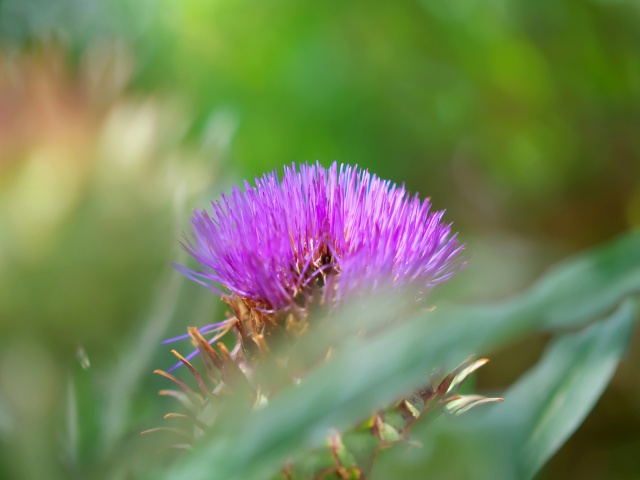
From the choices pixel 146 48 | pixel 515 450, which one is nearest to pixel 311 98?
pixel 146 48

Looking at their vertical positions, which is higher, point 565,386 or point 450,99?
point 450,99

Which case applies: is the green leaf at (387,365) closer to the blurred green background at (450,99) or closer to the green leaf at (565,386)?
the green leaf at (565,386)

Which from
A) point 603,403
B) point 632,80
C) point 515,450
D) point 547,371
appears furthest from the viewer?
point 632,80

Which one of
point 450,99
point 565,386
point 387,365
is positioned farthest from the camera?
point 450,99

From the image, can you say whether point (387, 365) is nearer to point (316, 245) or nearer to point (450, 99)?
point (316, 245)

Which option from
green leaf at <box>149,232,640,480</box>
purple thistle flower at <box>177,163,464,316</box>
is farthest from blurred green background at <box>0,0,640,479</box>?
green leaf at <box>149,232,640,480</box>

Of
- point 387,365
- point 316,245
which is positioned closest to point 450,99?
point 316,245

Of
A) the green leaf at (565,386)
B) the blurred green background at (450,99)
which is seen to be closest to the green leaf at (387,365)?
the green leaf at (565,386)

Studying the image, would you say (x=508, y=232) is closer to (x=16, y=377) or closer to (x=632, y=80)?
(x=632, y=80)
